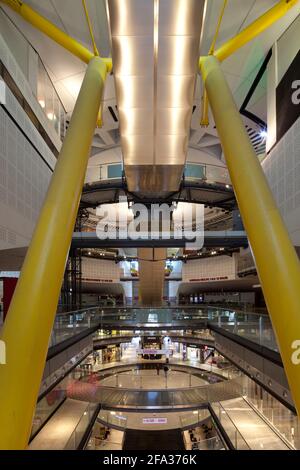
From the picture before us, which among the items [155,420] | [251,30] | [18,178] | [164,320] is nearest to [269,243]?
[251,30]

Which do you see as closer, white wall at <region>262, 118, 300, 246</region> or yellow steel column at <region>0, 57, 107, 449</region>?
yellow steel column at <region>0, 57, 107, 449</region>

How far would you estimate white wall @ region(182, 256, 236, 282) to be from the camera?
37.5 metres

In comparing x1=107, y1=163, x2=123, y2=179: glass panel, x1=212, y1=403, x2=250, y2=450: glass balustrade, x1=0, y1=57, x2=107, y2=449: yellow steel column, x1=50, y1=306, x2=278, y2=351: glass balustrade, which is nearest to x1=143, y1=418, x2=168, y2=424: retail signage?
x1=212, y1=403, x2=250, y2=450: glass balustrade

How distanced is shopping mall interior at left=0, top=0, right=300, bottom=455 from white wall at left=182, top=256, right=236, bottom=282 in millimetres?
5975

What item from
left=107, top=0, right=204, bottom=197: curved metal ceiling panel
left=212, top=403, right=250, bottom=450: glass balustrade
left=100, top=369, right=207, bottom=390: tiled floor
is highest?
Answer: left=107, top=0, right=204, bottom=197: curved metal ceiling panel

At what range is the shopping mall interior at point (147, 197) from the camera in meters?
3.39

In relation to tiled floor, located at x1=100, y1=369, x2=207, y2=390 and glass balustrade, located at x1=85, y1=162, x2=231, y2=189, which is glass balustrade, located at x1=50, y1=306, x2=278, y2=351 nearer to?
tiled floor, located at x1=100, y1=369, x2=207, y2=390

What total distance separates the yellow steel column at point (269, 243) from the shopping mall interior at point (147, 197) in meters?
0.02

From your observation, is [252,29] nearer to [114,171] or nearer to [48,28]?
[48,28]

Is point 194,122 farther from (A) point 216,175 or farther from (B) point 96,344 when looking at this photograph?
(B) point 96,344

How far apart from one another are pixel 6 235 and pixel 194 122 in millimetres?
15235

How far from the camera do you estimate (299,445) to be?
1070 cm

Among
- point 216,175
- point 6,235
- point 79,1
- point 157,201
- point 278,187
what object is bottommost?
point 6,235

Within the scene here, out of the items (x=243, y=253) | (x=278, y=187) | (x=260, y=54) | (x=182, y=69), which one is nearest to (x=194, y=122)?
(x=260, y=54)
